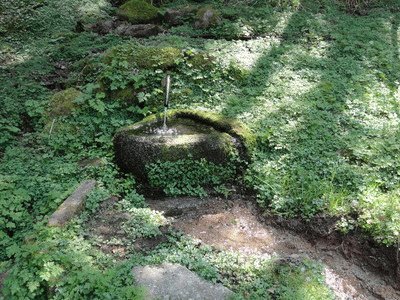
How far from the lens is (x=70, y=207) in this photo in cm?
493

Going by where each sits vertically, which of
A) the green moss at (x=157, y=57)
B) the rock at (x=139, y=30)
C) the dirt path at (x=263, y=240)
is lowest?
the dirt path at (x=263, y=240)

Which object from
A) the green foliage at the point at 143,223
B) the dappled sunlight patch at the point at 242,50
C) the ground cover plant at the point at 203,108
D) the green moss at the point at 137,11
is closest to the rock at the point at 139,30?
the ground cover plant at the point at 203,108

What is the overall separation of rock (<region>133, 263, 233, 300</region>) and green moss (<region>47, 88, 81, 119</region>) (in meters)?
4.06

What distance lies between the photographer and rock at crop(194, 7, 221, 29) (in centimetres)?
1080

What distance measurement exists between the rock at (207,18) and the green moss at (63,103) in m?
4.65

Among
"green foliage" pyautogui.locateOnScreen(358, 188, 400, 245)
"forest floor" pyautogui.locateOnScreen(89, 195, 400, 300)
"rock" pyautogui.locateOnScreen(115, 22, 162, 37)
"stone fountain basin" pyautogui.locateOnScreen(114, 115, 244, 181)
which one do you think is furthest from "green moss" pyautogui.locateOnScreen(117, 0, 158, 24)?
"green foliage" pyautogui.locateOnScreen(358, 188, 400, 245)

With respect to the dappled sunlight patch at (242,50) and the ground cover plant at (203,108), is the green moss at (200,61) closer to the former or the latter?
the ground cover plant at (203,108)

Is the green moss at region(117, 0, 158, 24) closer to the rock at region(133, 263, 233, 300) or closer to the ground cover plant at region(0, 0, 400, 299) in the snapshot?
→ the ground cover plant at region(0, 0, 400, 299)

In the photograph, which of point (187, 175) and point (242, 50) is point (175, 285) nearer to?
point (187, 175)

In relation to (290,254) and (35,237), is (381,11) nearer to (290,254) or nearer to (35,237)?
(290,254)

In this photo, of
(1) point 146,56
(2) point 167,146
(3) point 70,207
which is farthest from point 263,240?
(1) point 146,56

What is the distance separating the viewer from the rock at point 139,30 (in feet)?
34.3

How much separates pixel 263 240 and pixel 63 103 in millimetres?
4513

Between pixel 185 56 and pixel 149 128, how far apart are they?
2.53m
